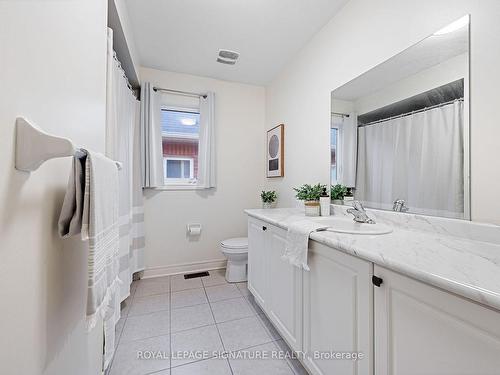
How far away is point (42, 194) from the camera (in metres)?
0.58

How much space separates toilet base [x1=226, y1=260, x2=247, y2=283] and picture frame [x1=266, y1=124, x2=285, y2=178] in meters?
1.13

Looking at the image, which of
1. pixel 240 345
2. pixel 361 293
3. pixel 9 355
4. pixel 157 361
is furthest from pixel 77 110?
pixel 240 345

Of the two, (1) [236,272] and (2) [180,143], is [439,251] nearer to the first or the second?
(1) [236,272]

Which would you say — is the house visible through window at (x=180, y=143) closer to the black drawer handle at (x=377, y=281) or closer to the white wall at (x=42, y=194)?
the white wall at (x=42, y=194)

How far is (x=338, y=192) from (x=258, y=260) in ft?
2.82

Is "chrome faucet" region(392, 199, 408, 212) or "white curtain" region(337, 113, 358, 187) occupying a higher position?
"white curtain" region(337, 113, 358, 187)

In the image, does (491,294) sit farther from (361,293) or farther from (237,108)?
(237,108)

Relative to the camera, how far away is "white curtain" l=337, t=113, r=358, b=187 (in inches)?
65.3

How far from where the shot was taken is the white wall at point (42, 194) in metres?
0.44

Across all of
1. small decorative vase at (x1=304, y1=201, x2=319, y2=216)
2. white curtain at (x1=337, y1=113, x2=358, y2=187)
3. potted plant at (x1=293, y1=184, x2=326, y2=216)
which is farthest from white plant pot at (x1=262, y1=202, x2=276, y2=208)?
white curtain at (x1=337, y1=113, x2=358, y2=187)

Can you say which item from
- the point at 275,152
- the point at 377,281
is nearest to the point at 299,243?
the point at 377,281

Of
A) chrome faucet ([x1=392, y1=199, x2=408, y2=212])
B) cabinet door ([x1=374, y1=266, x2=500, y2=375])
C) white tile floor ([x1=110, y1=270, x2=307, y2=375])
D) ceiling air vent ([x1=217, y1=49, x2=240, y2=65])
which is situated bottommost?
white tile floor ([x1=110, y1=270, x2=307, y2=375])

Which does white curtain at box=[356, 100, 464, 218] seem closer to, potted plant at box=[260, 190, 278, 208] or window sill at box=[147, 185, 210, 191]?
potted plant at box=[260, 190, 278, 208]

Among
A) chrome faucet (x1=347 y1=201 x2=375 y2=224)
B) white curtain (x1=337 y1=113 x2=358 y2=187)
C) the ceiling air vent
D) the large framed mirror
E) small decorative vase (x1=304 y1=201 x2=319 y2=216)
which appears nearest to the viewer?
Result: the large framed mirror
